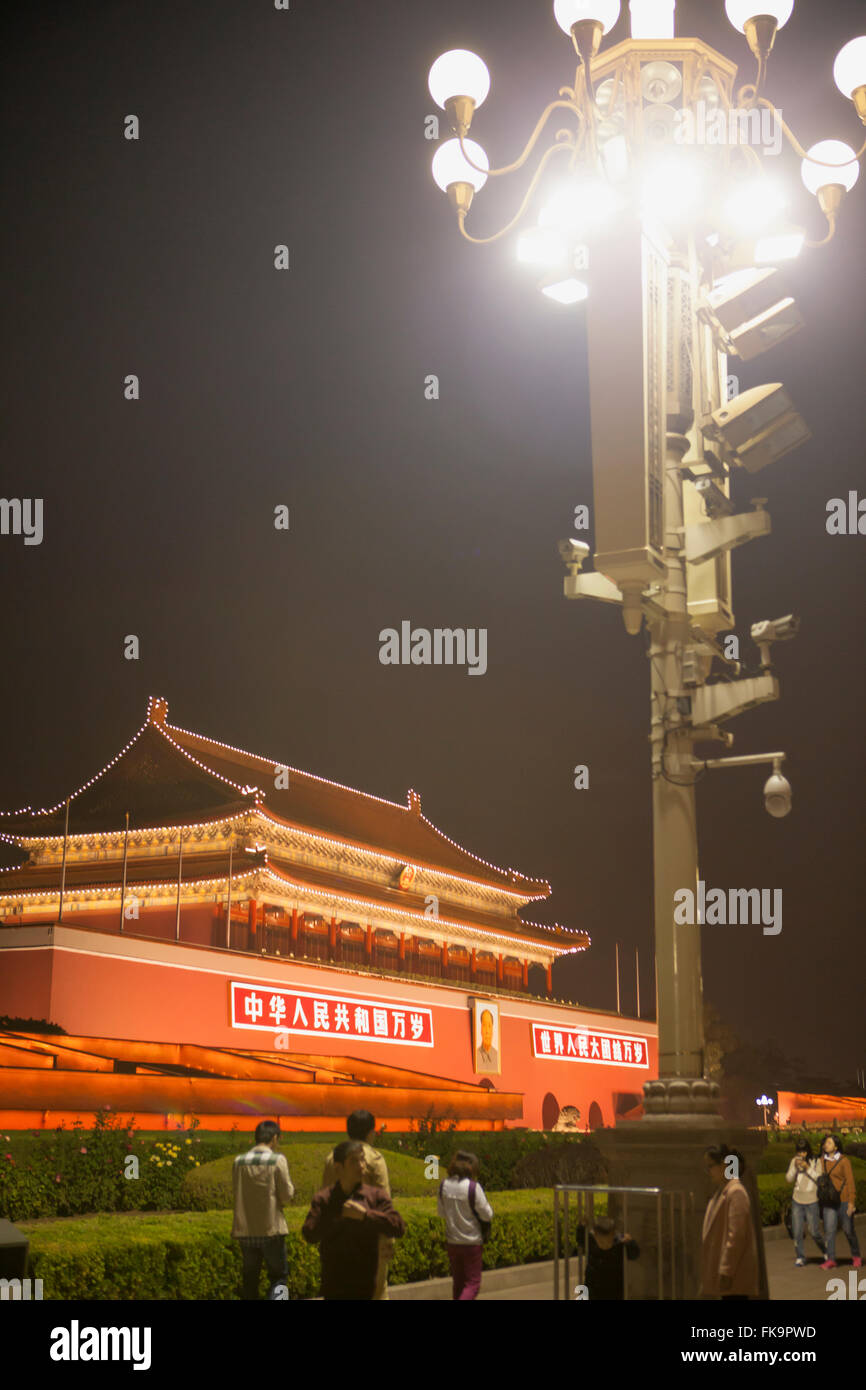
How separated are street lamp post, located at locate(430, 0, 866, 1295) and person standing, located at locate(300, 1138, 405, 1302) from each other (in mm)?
2744

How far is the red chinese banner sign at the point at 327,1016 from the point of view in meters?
21.2

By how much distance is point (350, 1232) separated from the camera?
529 cm

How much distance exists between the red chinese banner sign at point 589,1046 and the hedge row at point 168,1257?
65.1 feet

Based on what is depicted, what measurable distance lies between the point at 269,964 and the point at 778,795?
14.6 meters

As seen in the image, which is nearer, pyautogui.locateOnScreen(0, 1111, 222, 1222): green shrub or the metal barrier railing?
the metal barrier railing

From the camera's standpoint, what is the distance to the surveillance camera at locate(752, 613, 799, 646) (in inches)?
328

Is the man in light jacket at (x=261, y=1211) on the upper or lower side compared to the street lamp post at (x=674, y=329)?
lower

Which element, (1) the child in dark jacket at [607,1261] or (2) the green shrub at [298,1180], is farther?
(2) the green shrub at [298,1180]

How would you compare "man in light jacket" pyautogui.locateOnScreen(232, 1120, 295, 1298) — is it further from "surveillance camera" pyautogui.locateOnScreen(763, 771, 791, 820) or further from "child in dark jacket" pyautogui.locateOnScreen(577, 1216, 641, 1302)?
"surveillance camera" pyautogui.locateOnScreen(763, 771, 791, 820)

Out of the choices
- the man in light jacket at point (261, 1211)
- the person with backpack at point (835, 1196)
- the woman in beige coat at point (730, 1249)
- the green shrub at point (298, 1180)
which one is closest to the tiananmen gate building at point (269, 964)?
the green shrub at point (298, 1180)

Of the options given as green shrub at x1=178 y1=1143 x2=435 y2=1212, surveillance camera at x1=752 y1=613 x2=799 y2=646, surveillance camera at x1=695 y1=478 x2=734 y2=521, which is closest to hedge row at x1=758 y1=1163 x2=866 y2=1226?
green shrub at x1=178 y1=1143 x2=435 y2=1212

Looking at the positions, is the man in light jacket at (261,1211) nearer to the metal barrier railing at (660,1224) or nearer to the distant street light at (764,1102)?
the metal barrier railing at (660,1224)

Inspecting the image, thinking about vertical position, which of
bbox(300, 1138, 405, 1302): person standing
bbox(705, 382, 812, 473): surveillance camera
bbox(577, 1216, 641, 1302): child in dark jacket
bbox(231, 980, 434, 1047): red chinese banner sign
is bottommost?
bbox(577, 1216, 641, 1302): child in dark jacket
